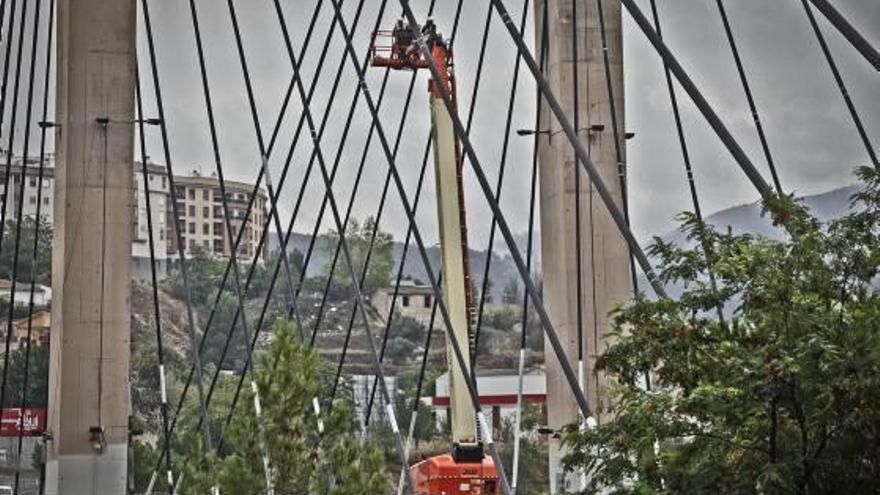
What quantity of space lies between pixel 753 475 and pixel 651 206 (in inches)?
5689

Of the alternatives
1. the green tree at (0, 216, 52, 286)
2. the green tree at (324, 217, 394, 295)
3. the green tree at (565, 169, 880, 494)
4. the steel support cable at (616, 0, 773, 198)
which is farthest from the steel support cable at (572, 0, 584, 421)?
the green tree at (324, 217, 394, 295)

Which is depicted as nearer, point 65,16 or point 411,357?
point 65,16

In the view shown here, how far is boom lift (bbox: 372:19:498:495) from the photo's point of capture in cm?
3334

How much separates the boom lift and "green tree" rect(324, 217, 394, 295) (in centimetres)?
9892

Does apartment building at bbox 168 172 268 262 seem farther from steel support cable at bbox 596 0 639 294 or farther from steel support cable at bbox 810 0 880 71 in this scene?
steel support cable at bbox 810 0 880 71

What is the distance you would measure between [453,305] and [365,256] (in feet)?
350

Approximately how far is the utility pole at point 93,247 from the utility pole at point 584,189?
7323mm

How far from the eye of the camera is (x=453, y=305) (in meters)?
35.3

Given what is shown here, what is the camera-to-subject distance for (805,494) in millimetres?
13578

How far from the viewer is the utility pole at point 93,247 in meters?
29.9

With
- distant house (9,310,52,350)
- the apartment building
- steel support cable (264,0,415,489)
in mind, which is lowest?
steel support cable (264,0,415,489)

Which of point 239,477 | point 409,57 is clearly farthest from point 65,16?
point 239,477

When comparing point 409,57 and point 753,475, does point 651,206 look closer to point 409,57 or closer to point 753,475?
point 409,57

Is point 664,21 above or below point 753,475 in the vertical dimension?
above
